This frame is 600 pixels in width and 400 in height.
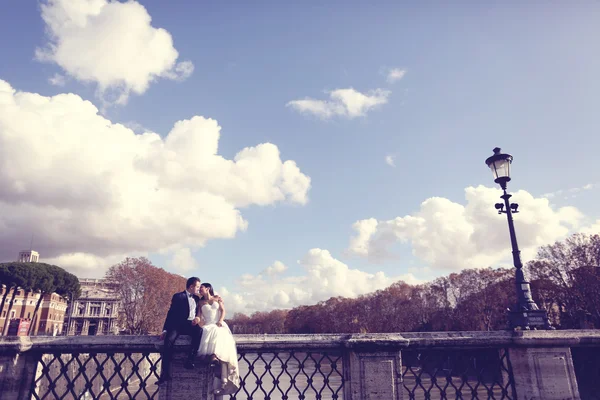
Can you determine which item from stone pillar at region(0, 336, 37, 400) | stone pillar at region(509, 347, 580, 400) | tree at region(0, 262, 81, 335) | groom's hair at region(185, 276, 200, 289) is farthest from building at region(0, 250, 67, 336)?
stone pillar at region(509, 347, 580, 400)

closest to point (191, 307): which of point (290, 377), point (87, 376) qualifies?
point (290, 377)

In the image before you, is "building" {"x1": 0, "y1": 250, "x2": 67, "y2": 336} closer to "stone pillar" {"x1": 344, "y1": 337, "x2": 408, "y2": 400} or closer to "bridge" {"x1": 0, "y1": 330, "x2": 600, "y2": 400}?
"bridge" {"x1": 0, "y1": 330, "x2": 600, "y2": 400}

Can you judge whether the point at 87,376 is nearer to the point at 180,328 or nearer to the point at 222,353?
the point at 180,328

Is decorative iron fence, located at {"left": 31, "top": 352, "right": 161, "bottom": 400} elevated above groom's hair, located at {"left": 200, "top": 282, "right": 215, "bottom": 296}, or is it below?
below

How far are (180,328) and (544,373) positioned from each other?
422cm

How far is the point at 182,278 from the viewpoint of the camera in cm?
5569

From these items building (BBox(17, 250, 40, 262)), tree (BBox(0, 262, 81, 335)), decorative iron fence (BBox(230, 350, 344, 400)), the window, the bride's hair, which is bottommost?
decorative iron fence (BBox(230, 350, 344, 400))

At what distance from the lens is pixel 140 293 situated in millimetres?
43812

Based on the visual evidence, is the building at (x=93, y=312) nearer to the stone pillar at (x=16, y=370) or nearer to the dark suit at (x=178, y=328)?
the stone pillar at (x=16, y=370)

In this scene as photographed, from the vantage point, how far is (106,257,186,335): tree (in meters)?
42.6

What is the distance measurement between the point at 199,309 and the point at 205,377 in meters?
1.01

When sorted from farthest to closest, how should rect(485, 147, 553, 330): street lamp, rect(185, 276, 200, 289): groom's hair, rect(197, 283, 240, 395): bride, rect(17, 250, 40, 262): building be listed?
1. rect(17, 250, 40, 262): building
2. rect(485, 147, 553, 330): street lamp
3. rect(185, 276, 200, 289): groom's hair
4. rect(197, 283, 240, 395): bride

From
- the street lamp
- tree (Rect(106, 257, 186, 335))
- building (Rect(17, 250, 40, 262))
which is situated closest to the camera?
the street lamp

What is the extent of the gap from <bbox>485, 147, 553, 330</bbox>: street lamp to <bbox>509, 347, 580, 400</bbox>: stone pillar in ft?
3.56
